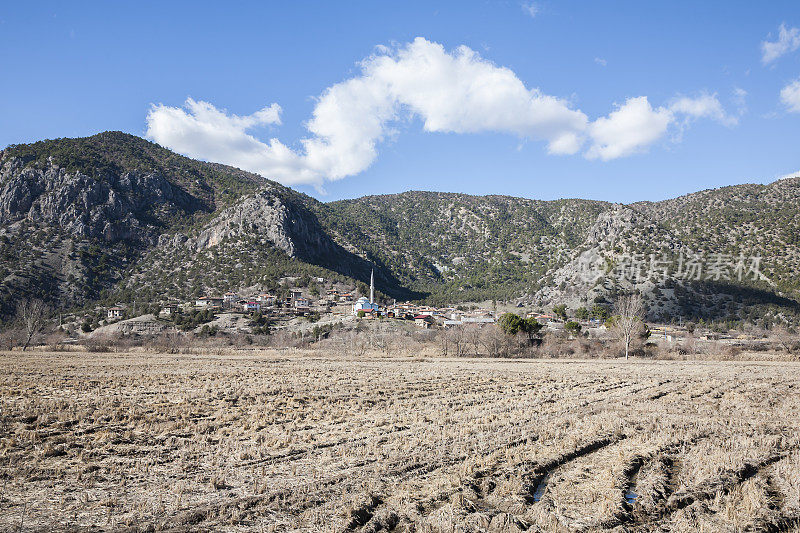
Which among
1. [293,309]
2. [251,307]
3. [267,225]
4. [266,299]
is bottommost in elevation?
[293,309]

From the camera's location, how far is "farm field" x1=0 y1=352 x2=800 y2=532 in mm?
8039

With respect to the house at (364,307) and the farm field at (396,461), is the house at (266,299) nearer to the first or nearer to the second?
the house at (364,307)

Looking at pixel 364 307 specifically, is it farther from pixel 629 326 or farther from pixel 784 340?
pixel 784 340

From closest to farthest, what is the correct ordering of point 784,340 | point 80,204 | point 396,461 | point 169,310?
point 396,461 < point 784,340 < point 169,310 < point 80,204

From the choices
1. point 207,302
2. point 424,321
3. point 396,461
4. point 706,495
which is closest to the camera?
point 706,495

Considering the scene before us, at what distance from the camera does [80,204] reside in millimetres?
109625

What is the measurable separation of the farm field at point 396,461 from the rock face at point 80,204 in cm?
10243

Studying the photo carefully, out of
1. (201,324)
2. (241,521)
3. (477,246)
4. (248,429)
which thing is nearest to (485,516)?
(241,521)

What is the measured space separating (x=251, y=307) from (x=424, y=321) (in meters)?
32.5

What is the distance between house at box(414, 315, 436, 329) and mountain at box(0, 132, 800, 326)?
96.8 ft

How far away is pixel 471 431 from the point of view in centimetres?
1452

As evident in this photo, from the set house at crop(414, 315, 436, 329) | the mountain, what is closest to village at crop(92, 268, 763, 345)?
house at crop(414, 315, 436, 329)

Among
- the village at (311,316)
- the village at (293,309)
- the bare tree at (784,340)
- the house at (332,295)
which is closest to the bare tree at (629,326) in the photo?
the village at (311,316)

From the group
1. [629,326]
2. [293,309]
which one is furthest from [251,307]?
[629,326]
